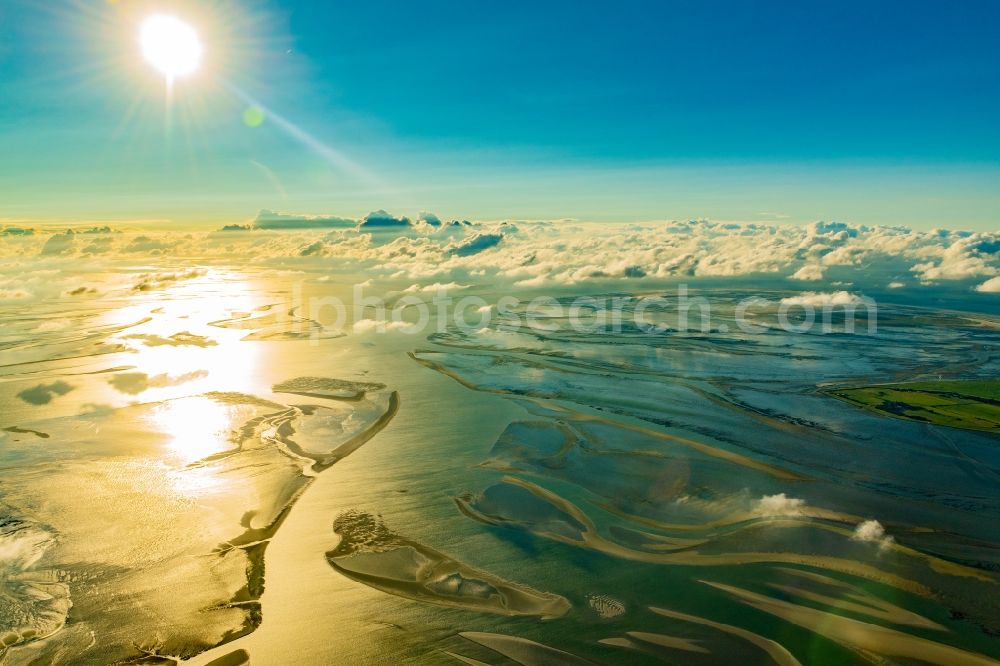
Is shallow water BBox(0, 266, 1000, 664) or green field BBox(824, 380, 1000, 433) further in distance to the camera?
green field BBox(824, 380, 1000, 433)

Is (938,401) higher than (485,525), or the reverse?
(485,525)

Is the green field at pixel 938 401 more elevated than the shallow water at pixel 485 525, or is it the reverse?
the shallow water at pixel 485 525

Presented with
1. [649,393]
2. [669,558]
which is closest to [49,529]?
[669,558]

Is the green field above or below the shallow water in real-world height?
below

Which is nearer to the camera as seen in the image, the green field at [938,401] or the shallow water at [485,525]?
the shallow water at [485,525]

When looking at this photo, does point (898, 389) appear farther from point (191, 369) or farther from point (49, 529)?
point (191, 369)
